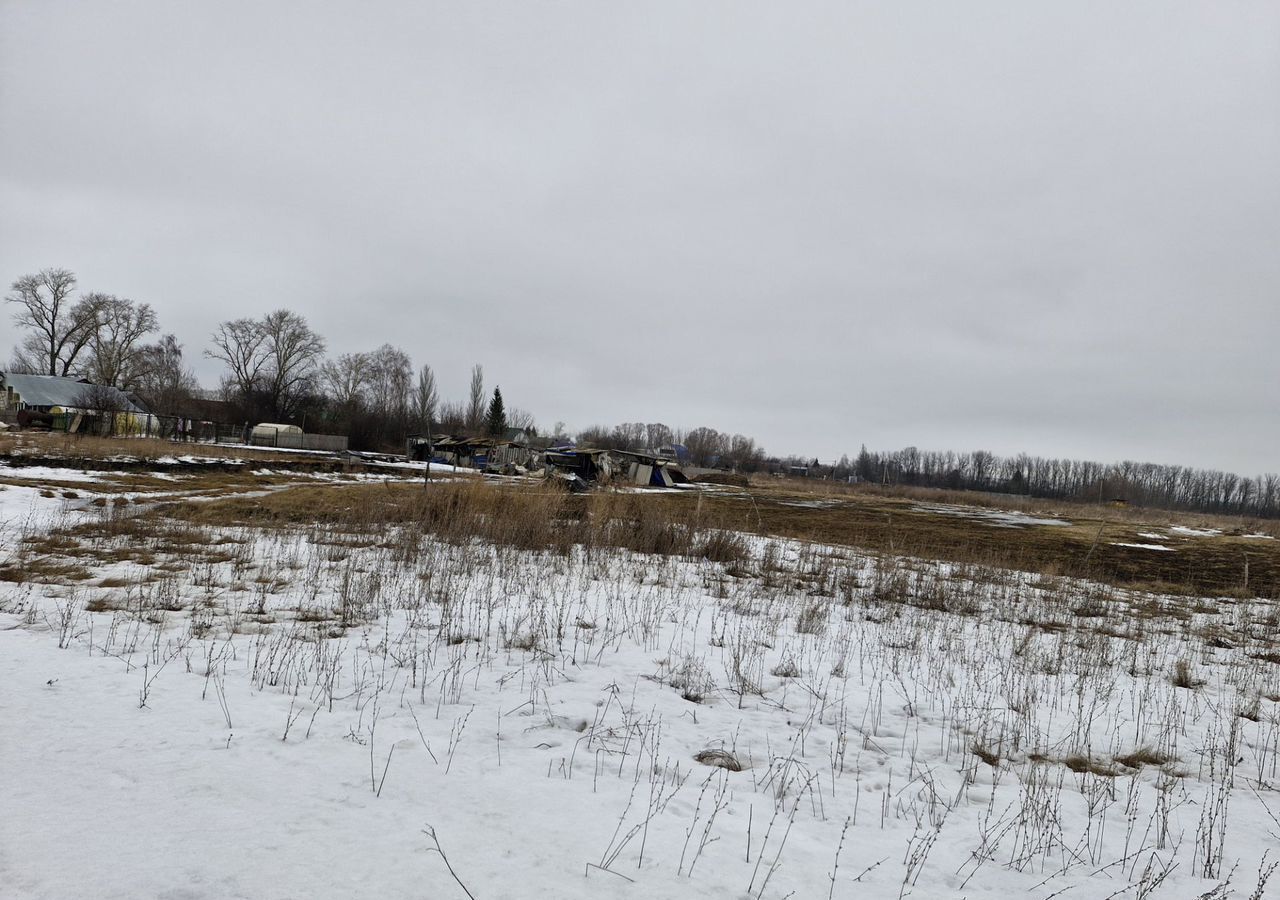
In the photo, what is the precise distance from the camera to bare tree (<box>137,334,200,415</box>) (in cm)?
7200

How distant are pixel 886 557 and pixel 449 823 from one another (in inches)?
474

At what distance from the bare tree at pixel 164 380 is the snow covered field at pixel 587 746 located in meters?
76.9

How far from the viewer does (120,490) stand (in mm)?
17203

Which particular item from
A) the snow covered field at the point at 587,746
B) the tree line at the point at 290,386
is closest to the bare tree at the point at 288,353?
the tree line at the point at 290,386

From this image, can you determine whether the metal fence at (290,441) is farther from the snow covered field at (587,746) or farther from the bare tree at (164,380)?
the snow covered field at (587,746)

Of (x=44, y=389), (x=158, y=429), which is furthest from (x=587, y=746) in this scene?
(x=44, y=389)

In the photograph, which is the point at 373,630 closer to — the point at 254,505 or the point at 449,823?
the point at 449,823

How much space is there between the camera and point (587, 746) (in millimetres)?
4004

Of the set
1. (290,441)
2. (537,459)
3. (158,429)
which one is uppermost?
(537,459)

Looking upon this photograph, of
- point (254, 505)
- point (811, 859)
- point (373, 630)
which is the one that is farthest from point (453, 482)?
point (811, 859)

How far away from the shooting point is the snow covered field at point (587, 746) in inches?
108

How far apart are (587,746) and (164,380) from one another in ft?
335

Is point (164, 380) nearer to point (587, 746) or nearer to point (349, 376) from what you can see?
point (349, 376)

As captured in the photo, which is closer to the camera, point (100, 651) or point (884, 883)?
point (884, 883)
